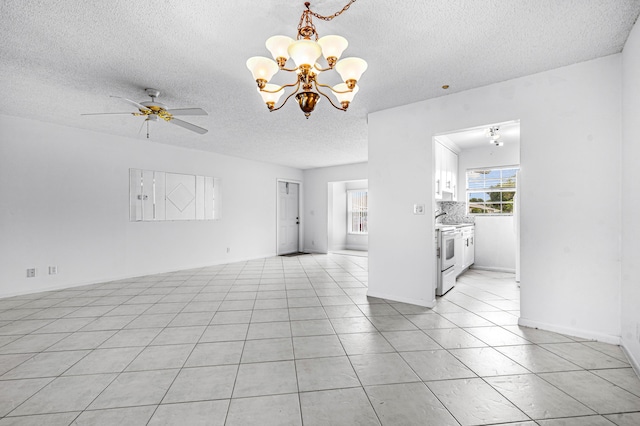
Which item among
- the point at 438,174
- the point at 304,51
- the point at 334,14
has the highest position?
the point at 334,14

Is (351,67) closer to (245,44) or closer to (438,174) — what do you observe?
(245,44)

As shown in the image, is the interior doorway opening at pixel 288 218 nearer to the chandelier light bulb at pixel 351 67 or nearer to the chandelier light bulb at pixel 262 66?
the chandelier light bulb at pixel 262 66

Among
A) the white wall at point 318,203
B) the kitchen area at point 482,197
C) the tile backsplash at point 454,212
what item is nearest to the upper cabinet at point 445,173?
the kitchen area at point 482,197

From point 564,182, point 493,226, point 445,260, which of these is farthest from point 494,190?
point 564,182

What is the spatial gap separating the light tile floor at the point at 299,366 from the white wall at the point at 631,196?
0.29 m

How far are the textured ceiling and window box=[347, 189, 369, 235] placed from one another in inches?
222

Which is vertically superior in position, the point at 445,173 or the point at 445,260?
the point at 445,173

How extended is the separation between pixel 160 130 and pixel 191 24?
10.4 ft

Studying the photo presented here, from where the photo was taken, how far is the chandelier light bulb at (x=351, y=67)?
1.89m

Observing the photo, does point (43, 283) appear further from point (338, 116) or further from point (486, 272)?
point (486, 272)

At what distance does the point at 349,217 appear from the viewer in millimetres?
9438

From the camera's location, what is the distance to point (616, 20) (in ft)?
6.78

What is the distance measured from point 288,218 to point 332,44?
682 centimetres

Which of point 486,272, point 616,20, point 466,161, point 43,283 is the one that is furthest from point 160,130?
point 486,272
